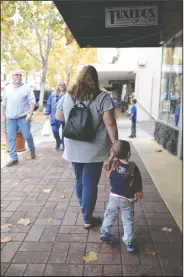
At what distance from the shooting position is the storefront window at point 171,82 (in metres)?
7.66

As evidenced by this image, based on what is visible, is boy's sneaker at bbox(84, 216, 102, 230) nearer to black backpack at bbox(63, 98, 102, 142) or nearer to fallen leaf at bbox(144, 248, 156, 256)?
fallen leaf at bbox(144, 248, 156, 256)

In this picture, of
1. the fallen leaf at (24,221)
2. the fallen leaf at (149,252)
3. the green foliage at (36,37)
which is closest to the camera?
the fallen leaf at (149,252)

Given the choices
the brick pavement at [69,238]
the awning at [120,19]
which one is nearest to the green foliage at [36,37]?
the awning at [120,19]

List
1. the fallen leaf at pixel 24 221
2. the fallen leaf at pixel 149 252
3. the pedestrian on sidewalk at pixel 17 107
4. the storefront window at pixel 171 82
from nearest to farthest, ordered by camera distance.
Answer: the fallen leaf at pixel 149 252
the fallen leaf at pixel 24 221
the pedestrian on sidewalk at pixel 17 107
the storefront window at pixel 171 82

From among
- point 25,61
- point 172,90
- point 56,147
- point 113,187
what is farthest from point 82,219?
point 25,61

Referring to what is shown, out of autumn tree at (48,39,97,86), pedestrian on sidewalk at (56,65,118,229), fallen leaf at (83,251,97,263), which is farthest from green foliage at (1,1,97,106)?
fallen leaf at (83,251,97,263)

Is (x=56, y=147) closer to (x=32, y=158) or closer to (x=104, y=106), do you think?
(x=32, y=158)

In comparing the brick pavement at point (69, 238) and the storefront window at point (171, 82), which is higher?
the storefront window at point (171, 82)

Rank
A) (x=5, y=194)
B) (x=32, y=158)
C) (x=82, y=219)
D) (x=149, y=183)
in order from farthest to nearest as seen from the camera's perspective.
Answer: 1. (x=32, y=158)
2. (x=149, y=183)
3. (x=5, y=194)
4. (x=82, y=219)

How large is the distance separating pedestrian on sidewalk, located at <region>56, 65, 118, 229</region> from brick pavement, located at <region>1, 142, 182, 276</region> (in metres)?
0.39

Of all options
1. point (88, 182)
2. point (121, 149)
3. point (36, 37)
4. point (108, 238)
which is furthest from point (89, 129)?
point (36, 37)

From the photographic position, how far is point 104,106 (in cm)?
294

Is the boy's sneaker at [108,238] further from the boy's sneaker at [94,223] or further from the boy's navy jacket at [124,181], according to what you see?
the boy's navy jacket at [124,181]

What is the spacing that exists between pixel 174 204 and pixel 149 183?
1.01 meters
